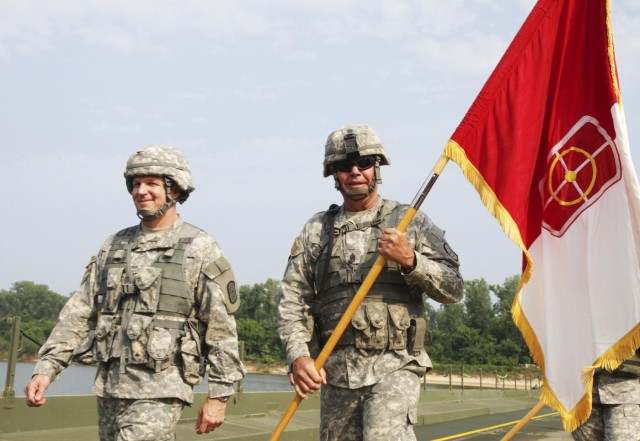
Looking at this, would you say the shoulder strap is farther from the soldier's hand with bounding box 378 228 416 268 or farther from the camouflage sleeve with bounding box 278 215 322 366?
the soldier's hand with bounding box 378 228 416 268

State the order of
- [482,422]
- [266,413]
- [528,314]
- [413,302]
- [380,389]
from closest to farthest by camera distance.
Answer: [380,389] → [413,302] → [528,314] → [266,413] → [482,422]

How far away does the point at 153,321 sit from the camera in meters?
4.62

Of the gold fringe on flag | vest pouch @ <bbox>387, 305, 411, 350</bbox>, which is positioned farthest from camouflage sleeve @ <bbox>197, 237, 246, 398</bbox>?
the gold fringe on flag

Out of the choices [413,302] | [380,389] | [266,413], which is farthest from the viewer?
[266,413]

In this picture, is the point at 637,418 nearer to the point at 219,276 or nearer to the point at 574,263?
the point at 574,263

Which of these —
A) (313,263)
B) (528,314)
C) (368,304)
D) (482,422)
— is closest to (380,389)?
(368,304)

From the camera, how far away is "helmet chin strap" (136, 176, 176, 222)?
491cm

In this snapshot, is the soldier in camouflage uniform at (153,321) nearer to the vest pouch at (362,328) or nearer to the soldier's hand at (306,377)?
the soldier's hand at (306,377)

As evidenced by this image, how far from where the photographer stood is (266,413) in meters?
13.5

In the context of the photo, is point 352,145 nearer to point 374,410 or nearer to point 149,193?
point 149,193

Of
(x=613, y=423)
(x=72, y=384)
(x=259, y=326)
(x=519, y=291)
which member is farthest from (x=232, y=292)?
(x=259, y=326)

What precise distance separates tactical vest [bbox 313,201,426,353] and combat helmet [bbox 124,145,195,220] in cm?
95

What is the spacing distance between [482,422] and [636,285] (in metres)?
13.9

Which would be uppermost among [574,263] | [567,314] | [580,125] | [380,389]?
[580,125]
